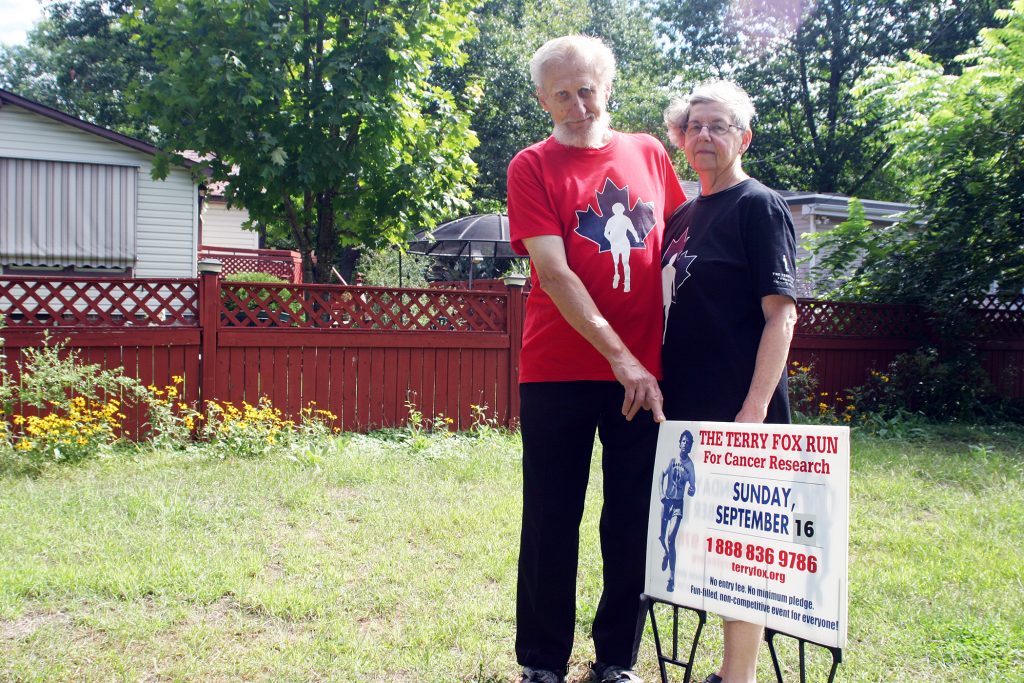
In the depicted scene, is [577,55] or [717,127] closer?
[717,127]

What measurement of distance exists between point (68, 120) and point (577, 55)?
1402 cm

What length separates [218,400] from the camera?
699cm

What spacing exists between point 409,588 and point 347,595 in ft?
0.87

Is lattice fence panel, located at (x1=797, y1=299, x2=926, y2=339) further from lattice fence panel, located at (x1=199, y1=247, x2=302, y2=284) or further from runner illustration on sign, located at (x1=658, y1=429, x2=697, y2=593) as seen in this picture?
lattice fence panel, located at (x1=199, y1=247, x2=302, y2=284)

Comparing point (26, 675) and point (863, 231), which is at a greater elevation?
point (863, 231)

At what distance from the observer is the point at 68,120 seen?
558 inches

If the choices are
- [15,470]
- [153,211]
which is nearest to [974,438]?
[15,470]


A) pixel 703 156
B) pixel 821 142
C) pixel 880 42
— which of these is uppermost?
pixel 880 42

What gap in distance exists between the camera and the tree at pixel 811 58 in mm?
27047

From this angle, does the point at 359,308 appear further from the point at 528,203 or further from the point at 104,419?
the point at 528,203

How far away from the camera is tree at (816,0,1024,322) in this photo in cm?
903

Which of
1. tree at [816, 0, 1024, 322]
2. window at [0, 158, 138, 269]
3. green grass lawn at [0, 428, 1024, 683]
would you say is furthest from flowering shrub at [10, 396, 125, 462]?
window at [0, 158, 138, 269]

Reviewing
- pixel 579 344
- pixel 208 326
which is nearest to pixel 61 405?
pixel 208 326

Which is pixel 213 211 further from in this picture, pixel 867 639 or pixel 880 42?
pixel 867 639
